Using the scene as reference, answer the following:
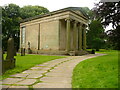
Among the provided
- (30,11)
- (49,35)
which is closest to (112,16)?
(49,35)

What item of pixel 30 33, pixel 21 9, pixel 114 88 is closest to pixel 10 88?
pixel 114 88

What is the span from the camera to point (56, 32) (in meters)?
24.0

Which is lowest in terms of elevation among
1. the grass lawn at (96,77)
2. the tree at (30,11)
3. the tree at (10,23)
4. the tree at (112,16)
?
the grass lawn at (96,77)

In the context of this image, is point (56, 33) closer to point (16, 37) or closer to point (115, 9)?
point (115, 9)

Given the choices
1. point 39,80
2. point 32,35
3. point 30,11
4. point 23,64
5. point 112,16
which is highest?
point 30,11

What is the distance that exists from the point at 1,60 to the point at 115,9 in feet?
24.0

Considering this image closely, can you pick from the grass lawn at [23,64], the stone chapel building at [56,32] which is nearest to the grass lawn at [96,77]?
the grass lawn at [23,64]

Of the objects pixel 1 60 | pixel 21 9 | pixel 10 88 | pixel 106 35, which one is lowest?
pixel 10 88

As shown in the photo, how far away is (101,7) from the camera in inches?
337

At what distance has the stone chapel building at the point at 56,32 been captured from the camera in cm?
2275

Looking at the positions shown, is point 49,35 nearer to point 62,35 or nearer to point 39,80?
point 62,35

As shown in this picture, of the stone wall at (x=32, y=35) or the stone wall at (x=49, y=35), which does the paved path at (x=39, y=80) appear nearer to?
the stone wall at (x=49, y=35)

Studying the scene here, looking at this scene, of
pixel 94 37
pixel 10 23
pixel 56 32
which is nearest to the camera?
pixel 56 32

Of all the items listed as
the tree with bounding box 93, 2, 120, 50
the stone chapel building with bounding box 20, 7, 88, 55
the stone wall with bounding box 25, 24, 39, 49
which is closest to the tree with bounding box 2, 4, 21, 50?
the stone wall with bounding box 25, 24, 39, 49
